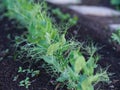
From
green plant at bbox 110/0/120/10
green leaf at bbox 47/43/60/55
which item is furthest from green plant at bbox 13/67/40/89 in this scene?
green plant at bbox 110/0/120/10

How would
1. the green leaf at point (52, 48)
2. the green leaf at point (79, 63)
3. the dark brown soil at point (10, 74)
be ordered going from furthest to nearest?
the dark brown soil at point (10, 74) < the green leaf at point (52, 48) < the green leaf at point (79, 63)

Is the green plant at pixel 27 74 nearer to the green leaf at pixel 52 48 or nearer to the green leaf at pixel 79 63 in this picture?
the green leaf at pixel 52 48

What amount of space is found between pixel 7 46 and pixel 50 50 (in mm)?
999

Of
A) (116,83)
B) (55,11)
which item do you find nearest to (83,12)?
(55,11)

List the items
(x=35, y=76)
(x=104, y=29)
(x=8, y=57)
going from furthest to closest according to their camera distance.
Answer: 1. (x=104, y=29)
2. (x=8, y=57)
3. (x=35, y=76)

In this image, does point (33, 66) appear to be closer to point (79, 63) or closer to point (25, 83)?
point (25, 83)

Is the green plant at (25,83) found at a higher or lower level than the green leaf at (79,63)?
lower

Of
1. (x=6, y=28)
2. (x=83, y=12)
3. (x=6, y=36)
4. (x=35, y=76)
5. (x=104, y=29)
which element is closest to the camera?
(x=35, y=76)

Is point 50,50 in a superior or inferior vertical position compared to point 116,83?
superior

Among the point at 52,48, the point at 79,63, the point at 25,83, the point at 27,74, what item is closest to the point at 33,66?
the point at 27,74

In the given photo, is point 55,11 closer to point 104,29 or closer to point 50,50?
point 104,29

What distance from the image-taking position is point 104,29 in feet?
16.1

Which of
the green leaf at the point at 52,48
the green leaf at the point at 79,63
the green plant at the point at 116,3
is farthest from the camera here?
the green plant at the point at 116,3

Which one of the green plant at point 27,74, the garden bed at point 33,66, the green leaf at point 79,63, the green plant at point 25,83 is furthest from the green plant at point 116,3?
the green leaf at point 79,63
